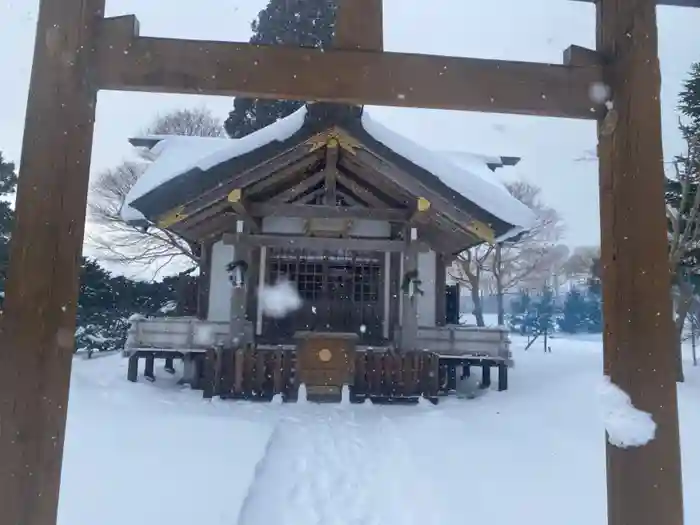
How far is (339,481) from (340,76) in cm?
401

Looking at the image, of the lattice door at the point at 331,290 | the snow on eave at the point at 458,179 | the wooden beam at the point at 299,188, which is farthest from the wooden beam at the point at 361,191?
the snow on eave at the point at 458,179

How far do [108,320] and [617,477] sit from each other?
63.3 feet

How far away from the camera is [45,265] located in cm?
268

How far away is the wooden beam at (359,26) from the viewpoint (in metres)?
3.07

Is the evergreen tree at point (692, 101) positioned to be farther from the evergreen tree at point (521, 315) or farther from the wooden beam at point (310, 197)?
the evergreen tree at point (521, 315)

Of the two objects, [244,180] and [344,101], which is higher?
[244,180]

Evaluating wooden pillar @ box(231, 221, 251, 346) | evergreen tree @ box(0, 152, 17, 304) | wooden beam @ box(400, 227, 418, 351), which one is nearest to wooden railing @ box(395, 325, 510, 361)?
wooden beam @ box(400, 227, 418, 351)

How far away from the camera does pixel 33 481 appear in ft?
8.42

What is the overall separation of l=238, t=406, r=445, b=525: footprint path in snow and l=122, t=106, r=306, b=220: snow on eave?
4610 mm

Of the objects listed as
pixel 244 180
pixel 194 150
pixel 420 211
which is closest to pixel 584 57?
pixel 420 211

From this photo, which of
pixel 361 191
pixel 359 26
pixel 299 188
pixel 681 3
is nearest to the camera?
pixel 359 26

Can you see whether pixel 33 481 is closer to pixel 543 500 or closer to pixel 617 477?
pixel 617 477

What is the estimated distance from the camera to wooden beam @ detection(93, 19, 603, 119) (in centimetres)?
289

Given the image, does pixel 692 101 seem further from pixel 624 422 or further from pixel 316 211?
pixel 624 422
